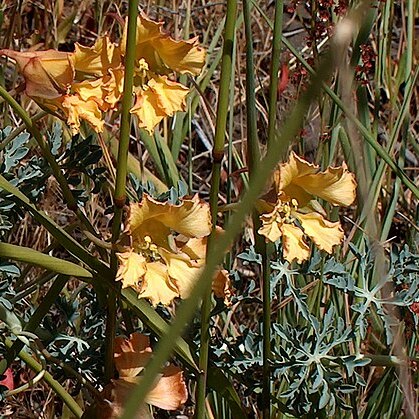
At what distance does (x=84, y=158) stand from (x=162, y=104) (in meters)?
0.16

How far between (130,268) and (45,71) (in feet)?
0.62

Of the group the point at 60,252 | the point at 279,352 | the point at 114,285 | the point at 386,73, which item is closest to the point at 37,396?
the point at 60,252

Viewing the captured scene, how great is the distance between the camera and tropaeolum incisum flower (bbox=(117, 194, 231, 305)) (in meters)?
0.65

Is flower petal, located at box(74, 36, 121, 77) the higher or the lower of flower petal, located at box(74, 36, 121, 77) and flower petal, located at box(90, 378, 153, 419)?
the higher

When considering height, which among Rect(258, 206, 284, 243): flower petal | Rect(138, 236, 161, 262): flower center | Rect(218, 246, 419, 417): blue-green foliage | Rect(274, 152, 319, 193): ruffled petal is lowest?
Rect(218, 246, 419, 417): blue-green foliage

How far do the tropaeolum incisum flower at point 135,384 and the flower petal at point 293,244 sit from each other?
0.14 metres

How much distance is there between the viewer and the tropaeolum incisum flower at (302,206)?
0.70 meters

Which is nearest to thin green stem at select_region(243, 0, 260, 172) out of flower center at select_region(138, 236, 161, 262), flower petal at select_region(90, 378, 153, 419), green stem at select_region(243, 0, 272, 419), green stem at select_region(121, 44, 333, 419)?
green stem at select_region(243, 0, 272, 419)

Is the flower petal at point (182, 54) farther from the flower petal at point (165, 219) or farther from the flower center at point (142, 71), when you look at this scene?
the flower petal at point (165, 219)

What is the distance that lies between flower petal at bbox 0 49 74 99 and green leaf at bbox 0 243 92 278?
128 mm

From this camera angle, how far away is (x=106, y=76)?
0.70m

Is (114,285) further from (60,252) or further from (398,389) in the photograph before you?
(60,252)

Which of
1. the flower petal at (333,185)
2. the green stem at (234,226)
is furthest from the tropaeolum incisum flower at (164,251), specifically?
the green stem at (234,226)

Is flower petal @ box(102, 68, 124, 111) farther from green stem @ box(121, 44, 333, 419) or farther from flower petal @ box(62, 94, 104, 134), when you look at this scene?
green stem @ box(121, 44, 333, 419)
